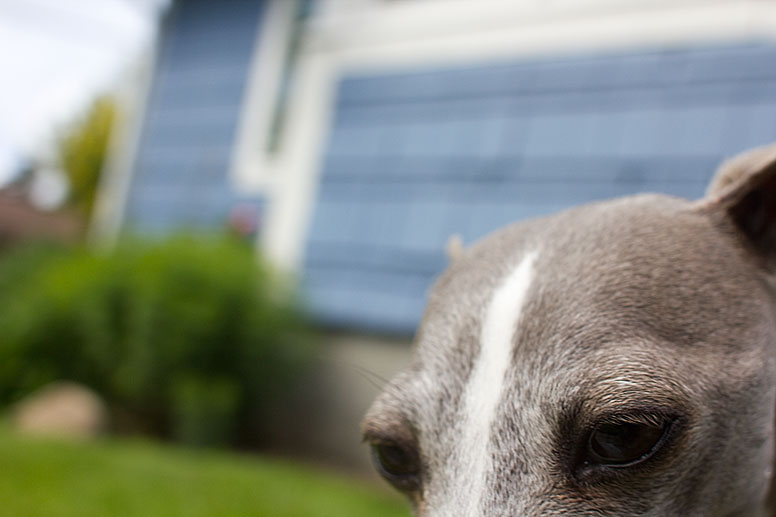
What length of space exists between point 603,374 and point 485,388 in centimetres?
22

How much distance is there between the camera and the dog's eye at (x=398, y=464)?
1.63 metres

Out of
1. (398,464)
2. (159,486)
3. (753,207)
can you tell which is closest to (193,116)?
(159,486)

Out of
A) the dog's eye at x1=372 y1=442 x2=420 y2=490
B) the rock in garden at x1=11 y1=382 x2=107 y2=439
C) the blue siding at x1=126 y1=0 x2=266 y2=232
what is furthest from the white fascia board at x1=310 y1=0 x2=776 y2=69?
the dog's eye at x1=372 y1=442 x2=420 y2=490

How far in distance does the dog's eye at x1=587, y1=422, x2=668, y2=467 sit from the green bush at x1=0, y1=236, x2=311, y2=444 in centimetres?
500

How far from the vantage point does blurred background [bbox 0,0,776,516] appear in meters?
5.11

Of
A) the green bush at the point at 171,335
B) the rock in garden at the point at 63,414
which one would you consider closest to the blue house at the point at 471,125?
the green bush at the point at 171,335

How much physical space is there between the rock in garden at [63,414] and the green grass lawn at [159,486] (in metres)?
0.43

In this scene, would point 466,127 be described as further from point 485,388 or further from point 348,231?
point 485,388

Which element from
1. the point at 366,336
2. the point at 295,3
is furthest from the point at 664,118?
the point at 295,3

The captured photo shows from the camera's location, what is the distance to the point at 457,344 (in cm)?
154

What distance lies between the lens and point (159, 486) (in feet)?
15.3

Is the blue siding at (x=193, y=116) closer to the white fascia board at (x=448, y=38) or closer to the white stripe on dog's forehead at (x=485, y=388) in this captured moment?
the white fascia board at (x=448, y=38)

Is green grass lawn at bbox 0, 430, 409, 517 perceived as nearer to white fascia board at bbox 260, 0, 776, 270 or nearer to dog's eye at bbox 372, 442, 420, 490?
white fascia board at bbox 260, 0, 776, 270

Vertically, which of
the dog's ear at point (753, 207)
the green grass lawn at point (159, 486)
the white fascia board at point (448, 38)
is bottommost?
the green grass lawn at point (159, 486)
